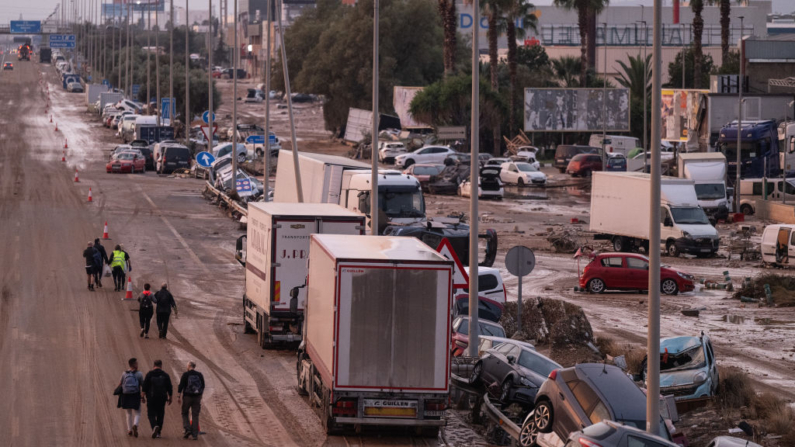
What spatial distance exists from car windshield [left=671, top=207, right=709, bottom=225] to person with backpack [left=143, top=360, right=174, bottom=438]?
28.4 metres

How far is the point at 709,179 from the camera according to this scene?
51.6 m

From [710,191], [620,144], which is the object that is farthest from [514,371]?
[620,144]

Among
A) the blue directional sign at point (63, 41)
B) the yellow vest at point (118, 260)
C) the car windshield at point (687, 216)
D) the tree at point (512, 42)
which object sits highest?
the blue directional sign at point (63, 41)

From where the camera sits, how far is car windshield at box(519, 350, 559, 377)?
19.0 meters

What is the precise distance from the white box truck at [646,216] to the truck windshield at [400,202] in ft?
32.8

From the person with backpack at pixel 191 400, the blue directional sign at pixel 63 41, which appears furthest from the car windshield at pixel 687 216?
the blue directional sign at pixel 63 41

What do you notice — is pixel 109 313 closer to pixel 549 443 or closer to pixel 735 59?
pixel 549 443

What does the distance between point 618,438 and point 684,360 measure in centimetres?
765

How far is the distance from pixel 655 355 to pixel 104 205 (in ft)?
132

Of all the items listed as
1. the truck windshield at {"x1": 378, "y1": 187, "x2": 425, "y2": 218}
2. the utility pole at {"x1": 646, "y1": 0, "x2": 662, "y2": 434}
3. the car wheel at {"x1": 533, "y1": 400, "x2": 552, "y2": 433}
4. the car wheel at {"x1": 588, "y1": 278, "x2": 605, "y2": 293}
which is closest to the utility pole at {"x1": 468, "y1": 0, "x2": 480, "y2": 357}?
the car wheel at {"x1": 533, "y1": 400, "x2": 552, "y2": 433}

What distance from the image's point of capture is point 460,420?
18.5 m

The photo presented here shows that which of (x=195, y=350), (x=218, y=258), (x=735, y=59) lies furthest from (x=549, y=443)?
(x=735, y=59)

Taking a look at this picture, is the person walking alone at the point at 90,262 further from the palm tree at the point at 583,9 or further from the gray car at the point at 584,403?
the palm tree at the point at 583,9

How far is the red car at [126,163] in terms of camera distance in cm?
6662
